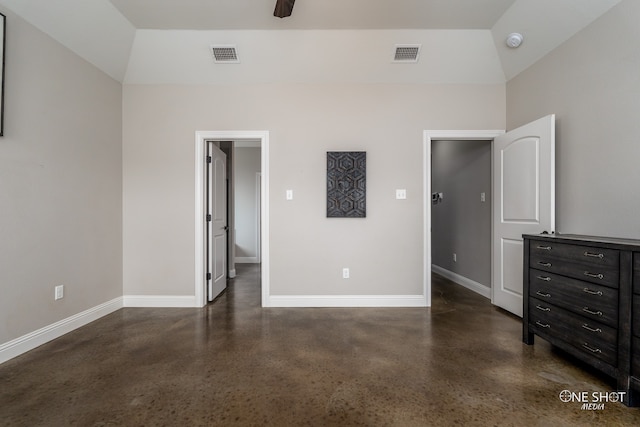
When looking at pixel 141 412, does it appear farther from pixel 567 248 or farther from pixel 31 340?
pixel 567 248

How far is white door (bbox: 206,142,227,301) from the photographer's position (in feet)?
11.4

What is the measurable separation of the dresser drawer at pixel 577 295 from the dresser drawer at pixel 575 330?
0.15 ft

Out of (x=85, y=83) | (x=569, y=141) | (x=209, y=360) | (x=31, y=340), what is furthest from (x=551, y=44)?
(x=31, y=340)

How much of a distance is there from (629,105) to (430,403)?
98.8 inches

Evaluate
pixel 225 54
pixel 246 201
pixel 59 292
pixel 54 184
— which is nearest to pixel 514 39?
pixel 225 54

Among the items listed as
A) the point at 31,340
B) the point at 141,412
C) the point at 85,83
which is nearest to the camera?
the point at 141,412

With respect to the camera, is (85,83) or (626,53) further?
(85,83)

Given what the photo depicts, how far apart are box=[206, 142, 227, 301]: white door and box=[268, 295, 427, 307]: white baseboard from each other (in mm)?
862

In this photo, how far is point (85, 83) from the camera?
2.82 m

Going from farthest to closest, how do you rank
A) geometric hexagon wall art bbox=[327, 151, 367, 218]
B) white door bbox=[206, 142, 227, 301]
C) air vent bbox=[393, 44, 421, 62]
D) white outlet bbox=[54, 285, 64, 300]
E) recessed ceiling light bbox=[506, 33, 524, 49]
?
1. white door bbox=[206, 142, 227, 301]
2. geometric hexagon wall art bbox=[327, 151, 367, 218]
3. air vent bbox=[393, 44, 421, 62]
4. recessed ceiling light bbox=[506, 33, 524, 49]
5. white outlet bbox=[54, 285, 64, 300]

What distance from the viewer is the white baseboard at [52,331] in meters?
2.14

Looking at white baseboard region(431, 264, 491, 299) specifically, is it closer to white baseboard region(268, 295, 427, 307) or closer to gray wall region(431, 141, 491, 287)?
gray wall region(431, 141, 491, 287)

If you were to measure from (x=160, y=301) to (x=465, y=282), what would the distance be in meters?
4.12

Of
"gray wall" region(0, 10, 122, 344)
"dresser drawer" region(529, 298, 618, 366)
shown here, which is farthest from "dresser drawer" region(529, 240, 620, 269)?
"gray wall" region(0, 10, 122, 344)
